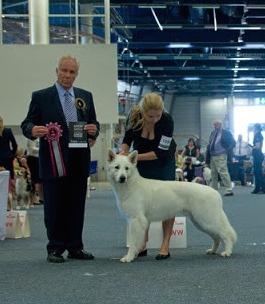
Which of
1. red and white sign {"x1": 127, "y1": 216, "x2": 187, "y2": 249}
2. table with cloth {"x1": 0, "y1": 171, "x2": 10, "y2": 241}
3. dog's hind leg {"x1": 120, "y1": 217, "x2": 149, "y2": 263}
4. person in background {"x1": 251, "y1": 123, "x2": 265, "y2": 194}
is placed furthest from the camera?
A: person in background {"x1": 251, "y1": 123, "x2": 265, "y2": 194}

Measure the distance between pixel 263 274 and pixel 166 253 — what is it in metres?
1.02

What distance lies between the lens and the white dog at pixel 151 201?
4699 mm

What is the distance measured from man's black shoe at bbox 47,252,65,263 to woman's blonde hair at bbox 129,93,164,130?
1194 millimetres

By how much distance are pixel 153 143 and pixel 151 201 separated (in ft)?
1.65

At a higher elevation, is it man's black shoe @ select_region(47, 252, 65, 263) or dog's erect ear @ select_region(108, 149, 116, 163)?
dog's erect ear @ select_region(108, 149, 116, 163)

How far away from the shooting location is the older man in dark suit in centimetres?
470

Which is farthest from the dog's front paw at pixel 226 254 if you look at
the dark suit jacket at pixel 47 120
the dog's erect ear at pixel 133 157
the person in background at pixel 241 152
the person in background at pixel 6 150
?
the person in background at pixel 241 152

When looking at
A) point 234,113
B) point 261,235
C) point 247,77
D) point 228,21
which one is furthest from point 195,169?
point 234,113

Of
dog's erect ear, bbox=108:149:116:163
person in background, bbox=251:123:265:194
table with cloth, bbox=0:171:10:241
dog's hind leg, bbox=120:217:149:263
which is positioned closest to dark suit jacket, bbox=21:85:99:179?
dog's erect ear, bbox=108:149:116:163

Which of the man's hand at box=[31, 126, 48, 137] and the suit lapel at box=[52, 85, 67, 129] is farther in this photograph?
the suit lapel at box=[52, 85, 67, 129]

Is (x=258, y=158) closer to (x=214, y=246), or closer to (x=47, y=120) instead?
(x=214, y=246)

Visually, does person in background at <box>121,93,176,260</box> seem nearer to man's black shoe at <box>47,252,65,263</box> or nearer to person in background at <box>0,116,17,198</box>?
man's black shoe at <box>47,252,65,263</box>

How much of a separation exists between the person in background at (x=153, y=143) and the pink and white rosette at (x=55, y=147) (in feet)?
Result: 1.82

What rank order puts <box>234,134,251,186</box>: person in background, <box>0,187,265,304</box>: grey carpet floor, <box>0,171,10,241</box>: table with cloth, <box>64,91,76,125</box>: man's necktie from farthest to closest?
<box>234,134,251,186</box>: person in background < <box>0,171,10,241</box>: table with cloth < <box>64,91,76,125</box>: man's necktie < <box>0,187,265,304</box>: grey carpet floor
